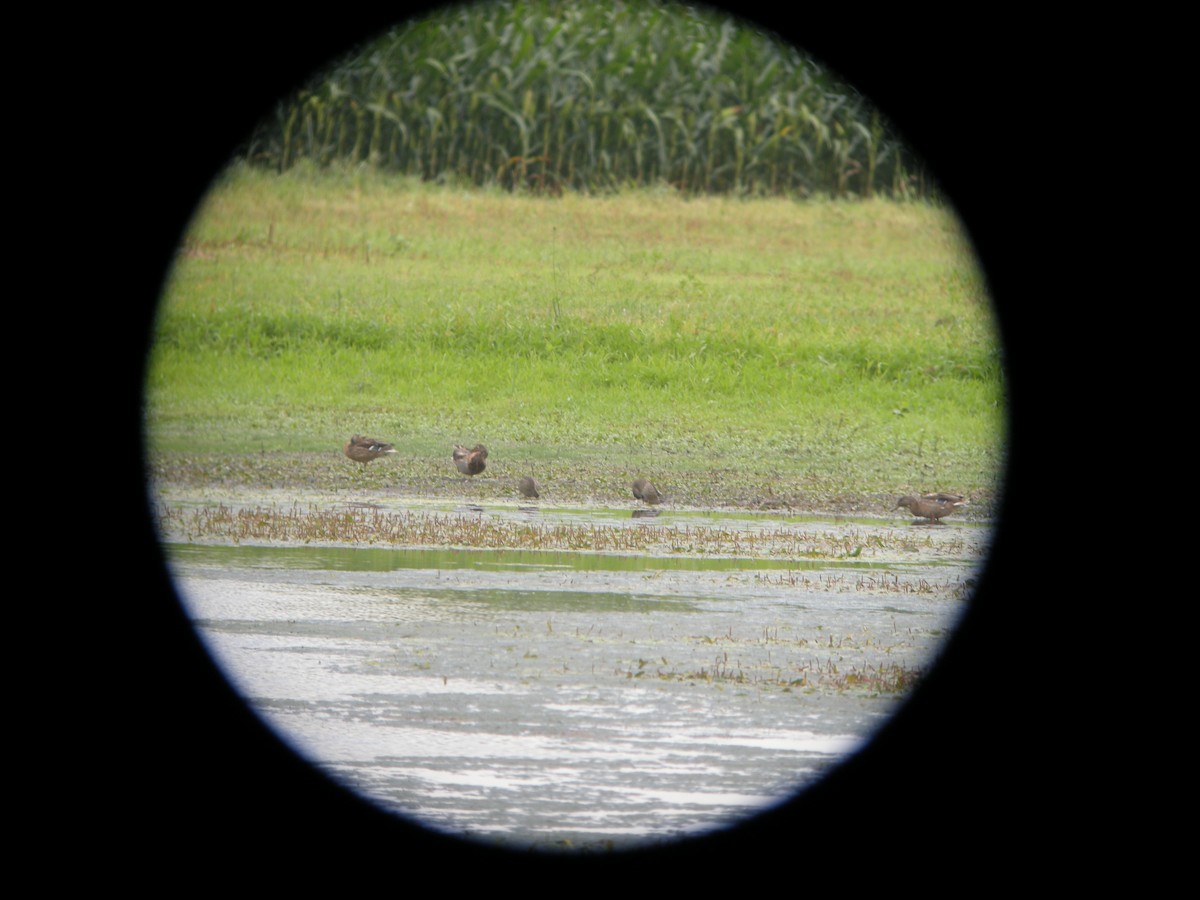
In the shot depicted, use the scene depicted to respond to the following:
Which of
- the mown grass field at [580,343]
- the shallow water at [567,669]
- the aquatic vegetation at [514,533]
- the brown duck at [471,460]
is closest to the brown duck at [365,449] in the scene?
the mown grass field at [580,343]

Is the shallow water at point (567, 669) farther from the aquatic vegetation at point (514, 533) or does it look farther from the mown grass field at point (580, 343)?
the mown grass field at point (580, 343)

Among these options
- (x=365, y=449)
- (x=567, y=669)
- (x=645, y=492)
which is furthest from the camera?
(x=365, y=449)

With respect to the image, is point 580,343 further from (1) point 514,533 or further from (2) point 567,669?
(2) point 567,669

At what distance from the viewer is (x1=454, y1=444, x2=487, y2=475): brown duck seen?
13.9m

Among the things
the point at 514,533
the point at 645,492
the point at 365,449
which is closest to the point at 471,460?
the point at 365,449

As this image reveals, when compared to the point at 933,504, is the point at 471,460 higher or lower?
higher

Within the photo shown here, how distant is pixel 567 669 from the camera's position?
863 centimetres

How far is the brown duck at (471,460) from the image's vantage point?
13867mm

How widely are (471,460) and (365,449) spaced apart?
923mm

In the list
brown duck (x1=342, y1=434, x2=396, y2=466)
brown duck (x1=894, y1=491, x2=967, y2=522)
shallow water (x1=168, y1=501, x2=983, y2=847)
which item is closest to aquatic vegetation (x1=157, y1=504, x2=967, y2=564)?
shallow water (x1=168, y1=501, x2=983, y2=847)

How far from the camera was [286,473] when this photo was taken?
1435 cm

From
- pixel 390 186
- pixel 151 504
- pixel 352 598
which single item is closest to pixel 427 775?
pixel 352 598

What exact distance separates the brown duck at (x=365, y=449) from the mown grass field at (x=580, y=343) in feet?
0.75

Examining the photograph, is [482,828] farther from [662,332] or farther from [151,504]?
[662,332]
